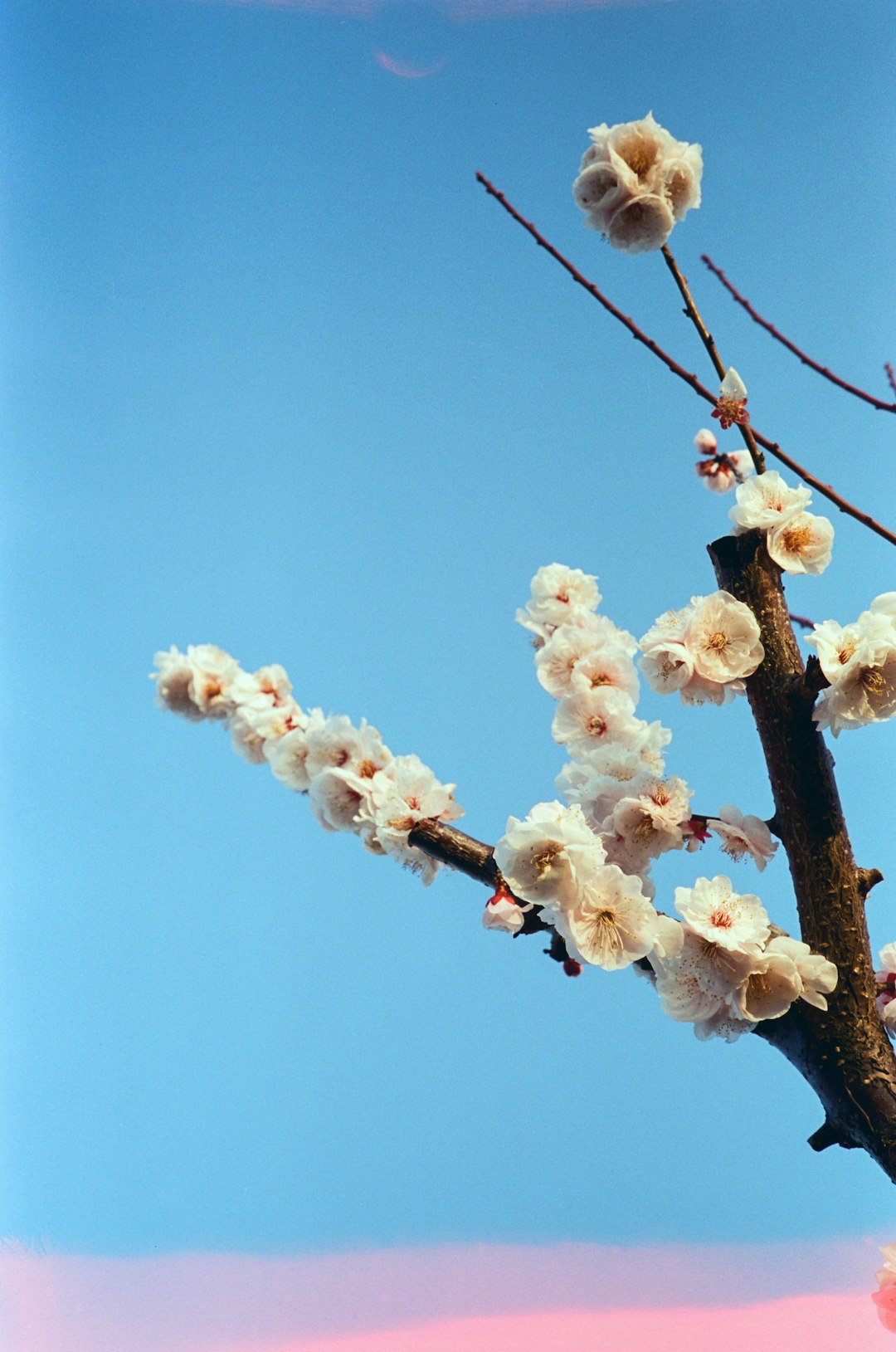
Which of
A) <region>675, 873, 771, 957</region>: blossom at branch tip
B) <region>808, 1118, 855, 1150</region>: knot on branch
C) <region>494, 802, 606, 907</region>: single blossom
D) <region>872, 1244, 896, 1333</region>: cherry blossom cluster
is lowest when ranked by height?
<region>872, 1244, 896, 1333</region>: cherry blossom cluster

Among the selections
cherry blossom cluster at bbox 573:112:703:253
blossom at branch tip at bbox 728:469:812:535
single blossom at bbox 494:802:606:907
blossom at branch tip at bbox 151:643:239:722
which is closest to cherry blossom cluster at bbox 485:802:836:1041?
single blossom at bbox 494:802:606:907

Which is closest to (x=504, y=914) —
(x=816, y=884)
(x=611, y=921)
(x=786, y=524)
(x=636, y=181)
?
(x=611, y=921)

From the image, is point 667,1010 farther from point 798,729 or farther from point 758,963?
point 798,729

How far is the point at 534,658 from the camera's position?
76 centimetres

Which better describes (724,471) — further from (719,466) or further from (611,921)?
(611,921)

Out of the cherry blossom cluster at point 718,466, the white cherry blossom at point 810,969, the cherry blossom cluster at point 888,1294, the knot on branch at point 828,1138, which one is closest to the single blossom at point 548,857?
the white cherry blossom at point 810,969

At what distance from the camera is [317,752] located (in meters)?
0.81

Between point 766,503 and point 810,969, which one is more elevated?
point 766,503

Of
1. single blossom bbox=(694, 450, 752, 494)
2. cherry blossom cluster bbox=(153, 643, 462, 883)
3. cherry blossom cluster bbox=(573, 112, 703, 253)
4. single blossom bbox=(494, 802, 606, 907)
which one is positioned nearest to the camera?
single blossom bbox=(494, 802, 606, 907)

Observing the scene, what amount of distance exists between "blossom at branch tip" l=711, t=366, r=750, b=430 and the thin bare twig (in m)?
0.01

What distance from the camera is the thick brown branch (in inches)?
21.4

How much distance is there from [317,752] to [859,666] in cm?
44

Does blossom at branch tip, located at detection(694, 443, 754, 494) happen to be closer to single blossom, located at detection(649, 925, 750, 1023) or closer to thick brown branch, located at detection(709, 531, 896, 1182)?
thick brown branch, located at detection(709, 531, 896, 1182)

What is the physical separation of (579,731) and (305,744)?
0.26 m
